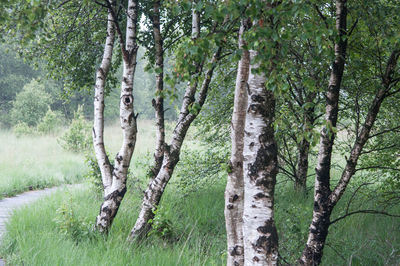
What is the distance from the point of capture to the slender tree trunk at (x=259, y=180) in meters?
3.01

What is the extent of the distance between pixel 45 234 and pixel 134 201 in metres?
2.22

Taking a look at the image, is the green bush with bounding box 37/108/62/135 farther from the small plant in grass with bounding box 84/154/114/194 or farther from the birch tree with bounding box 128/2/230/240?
the birch tree with bounding box 128/2/230/240

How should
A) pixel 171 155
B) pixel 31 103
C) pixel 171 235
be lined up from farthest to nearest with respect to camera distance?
1. pixel 31 103
2. pixel 171 235
3. pixel 171 155

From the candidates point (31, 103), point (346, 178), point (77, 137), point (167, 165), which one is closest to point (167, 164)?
point (167, 165)

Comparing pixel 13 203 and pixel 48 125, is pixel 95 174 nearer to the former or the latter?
pixel 13 203

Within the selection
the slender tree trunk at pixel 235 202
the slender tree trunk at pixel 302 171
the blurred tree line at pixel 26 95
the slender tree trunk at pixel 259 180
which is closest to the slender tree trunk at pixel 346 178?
the slender tree trunk at pixel 235 202

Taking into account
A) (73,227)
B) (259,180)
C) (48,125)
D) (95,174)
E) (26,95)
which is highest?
(26,95)

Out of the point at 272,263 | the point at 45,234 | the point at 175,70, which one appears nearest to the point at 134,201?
the point at 45,234

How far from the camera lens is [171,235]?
5.32 metres

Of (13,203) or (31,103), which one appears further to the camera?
(31,103)

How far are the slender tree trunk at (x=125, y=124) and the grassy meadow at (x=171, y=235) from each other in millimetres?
306

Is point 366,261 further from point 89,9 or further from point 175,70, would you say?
point 89,9

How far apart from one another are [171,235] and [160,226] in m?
0.34

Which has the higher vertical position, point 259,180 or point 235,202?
point 259,180
